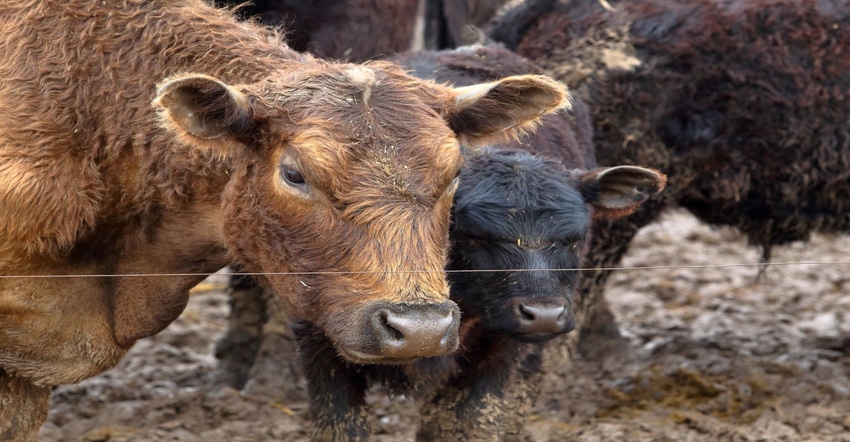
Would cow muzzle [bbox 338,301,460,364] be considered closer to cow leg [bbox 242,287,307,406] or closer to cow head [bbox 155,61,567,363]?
cow head [bbox 155,61,567,363]

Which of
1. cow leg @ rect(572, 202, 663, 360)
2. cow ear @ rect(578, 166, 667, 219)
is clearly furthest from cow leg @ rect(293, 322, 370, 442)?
cow leg @ rect(572, 202, 663, 360)

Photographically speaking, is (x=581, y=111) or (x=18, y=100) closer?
(x=18, y=100)

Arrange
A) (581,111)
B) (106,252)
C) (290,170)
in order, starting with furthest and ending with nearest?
1. (581,111)
2. (106,252)
3. (290,170)

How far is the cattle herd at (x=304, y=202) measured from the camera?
169 inches

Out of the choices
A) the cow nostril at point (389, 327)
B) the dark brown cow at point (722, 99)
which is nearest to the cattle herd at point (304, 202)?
the cow nostril at point (389, 327)

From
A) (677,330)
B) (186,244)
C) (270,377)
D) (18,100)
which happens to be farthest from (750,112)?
(18,100)

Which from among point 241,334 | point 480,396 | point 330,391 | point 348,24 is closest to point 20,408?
point 330,391

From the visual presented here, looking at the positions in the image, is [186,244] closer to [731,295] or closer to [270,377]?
[270,377]

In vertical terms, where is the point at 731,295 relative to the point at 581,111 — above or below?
below

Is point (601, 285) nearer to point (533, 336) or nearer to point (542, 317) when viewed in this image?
point (533, 336)

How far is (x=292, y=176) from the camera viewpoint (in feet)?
14.4

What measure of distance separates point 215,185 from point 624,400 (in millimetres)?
3624

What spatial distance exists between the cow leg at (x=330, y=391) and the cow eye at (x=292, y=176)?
136 centimetres

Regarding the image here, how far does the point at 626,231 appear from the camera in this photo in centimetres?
789
